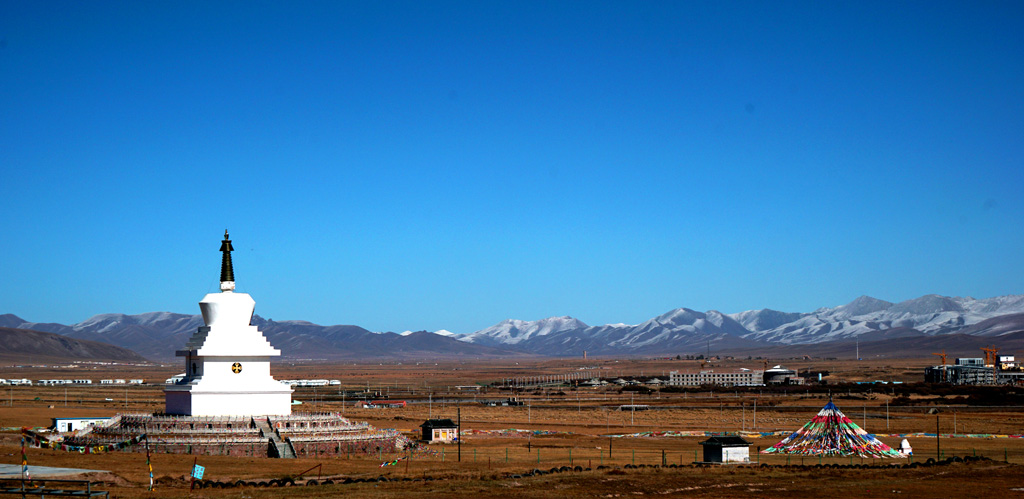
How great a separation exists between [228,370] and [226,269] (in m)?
5.76

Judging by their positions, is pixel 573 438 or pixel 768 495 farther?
pixel 573 438

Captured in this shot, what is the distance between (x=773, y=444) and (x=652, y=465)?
659 inches

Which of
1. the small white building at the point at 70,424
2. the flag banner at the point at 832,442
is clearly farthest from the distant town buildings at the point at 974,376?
the small white building at the point at 70,424

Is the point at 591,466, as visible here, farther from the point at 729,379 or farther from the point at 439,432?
the point at 729,379

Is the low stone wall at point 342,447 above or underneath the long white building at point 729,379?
above

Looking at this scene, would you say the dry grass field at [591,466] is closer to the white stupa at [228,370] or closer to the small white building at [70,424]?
the small white building at [70,424]

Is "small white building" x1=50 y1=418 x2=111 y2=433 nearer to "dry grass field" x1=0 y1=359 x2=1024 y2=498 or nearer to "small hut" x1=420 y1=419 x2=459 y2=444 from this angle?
"dry grass field" x1=0 y1=359 x2=1024 y2=498

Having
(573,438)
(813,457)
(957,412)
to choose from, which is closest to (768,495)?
(813,457)

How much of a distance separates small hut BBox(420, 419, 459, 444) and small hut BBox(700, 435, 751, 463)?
15.4m

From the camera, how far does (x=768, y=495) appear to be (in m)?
39.6

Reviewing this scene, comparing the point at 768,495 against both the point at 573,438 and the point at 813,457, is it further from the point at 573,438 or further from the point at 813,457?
the point at 573,438

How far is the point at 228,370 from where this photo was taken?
55.1 m

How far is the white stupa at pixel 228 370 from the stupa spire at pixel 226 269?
52cm

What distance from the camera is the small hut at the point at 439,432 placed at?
6016 cm
